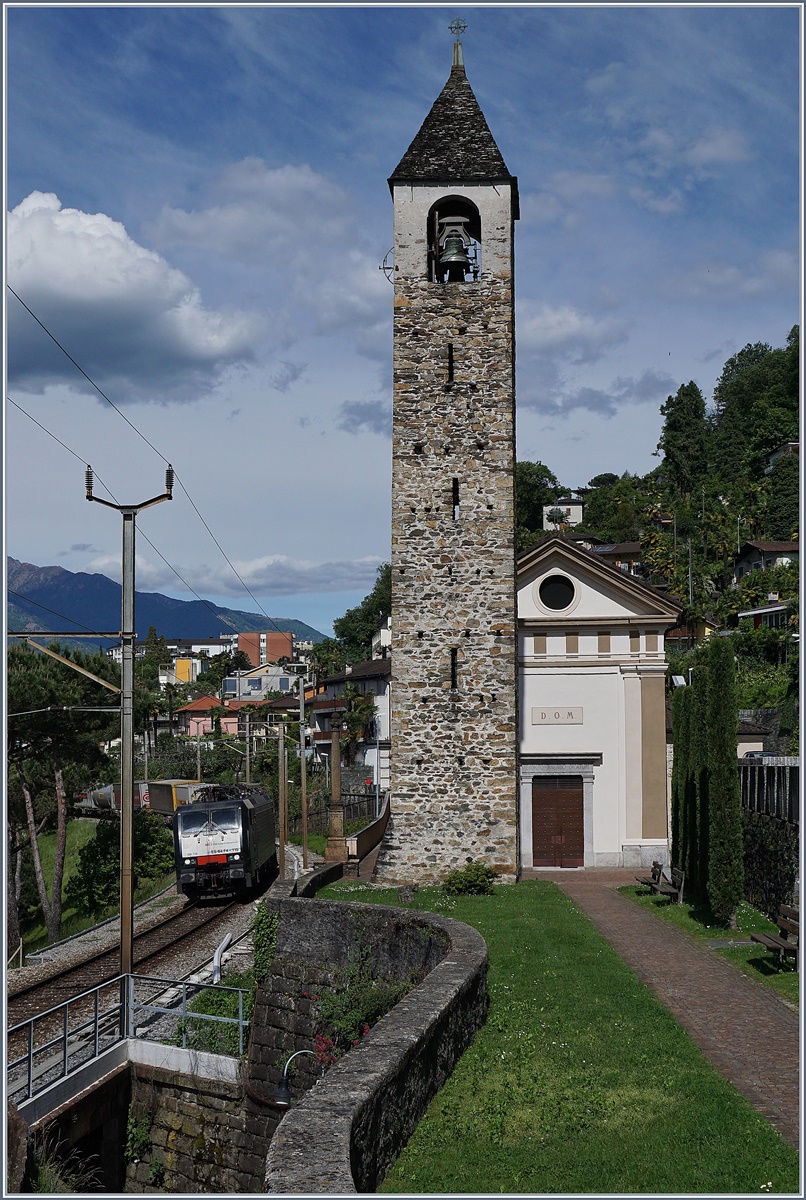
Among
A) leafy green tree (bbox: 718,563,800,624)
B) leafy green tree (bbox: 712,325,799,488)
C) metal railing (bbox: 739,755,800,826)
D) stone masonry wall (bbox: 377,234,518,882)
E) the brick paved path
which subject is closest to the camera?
the brick paved path

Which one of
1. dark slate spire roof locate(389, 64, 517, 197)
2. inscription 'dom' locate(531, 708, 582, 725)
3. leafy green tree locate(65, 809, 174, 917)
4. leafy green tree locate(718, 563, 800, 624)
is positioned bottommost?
leafy green tree locate(65, 809, 174, 917)

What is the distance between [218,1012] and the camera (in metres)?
16.4

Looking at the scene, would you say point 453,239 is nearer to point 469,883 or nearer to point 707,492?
point 469,883

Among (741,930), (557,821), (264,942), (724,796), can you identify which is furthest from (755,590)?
(264,942)

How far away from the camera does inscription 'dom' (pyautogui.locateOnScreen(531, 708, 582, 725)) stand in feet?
96.4

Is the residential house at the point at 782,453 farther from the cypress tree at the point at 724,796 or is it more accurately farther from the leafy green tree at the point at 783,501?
the cypress tree at the point at 724,796

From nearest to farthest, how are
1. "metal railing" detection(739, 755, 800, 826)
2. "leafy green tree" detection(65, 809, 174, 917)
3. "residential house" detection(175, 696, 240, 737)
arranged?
1. "metal railing" detection(739, 755, 800, 826)
2. "leafy green tree" detection(65, 809, 174, 917)
3. "residential house" detection(175, 696, 240, 737)

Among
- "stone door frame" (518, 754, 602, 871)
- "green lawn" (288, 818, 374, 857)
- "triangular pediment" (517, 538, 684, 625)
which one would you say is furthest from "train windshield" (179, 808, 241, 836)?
"green lawn" (288, 818, 374, 857)

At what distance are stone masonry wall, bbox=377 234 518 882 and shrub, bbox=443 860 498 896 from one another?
2.48ft

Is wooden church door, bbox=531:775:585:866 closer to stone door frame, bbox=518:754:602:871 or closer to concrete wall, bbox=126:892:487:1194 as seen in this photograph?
stone door frame, bbox=518:754:602:871

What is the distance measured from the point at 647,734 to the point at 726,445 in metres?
78.8

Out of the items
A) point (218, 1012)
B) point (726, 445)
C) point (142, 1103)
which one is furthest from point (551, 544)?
point (726, 445)

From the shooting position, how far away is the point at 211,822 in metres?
27.6

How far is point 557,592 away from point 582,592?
674 mm
